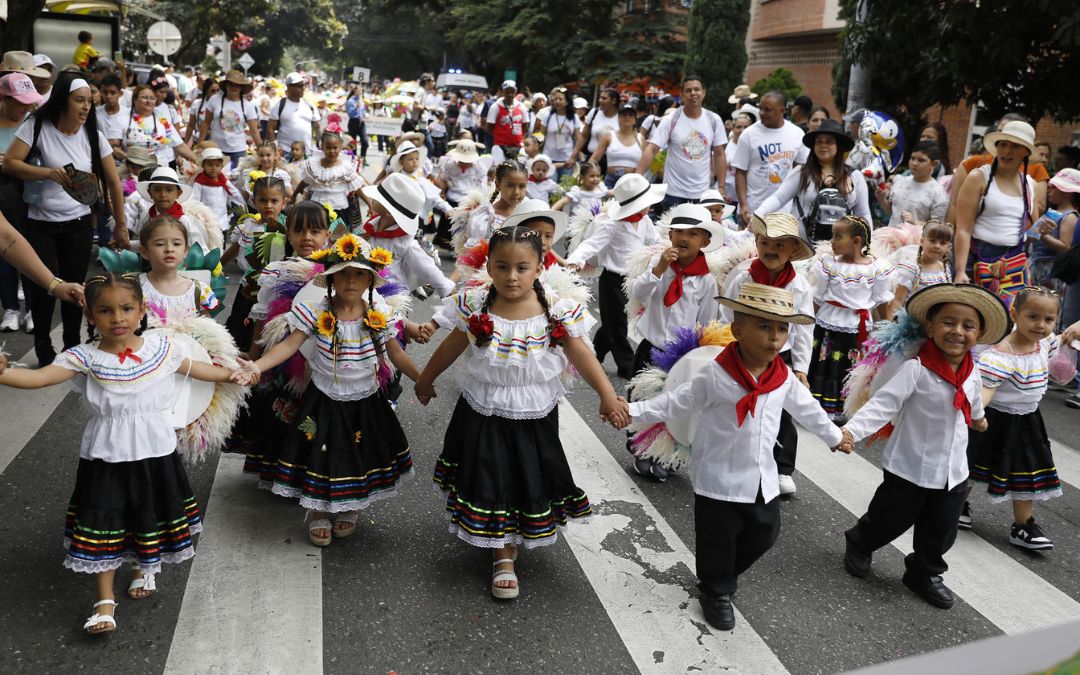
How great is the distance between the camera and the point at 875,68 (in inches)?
636

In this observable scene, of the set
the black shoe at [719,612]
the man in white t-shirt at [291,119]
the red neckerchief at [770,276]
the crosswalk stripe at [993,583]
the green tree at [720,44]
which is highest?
the green tree at [720,44]

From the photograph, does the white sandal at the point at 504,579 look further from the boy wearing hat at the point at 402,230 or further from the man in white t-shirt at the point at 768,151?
the man in white t-shirt at the point at 768,151

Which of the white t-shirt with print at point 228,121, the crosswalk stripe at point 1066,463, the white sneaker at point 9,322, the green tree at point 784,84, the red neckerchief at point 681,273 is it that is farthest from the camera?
the green tree at point 784,84

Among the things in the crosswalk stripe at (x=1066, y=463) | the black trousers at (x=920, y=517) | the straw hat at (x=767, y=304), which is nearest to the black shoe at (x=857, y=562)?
the black trousers at (x=920, y=517)

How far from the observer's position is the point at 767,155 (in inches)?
352

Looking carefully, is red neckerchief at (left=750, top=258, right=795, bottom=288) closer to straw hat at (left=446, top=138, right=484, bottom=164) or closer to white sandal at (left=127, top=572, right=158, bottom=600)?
white sandal at (left=127, top=572, right=158, bottom=600)

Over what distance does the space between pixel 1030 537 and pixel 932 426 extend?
123 centimetres

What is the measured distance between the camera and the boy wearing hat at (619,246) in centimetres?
738

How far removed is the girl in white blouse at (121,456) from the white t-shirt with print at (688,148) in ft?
22.3

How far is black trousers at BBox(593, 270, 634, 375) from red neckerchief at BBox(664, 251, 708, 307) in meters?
1.86

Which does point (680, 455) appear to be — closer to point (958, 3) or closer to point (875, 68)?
point (958, 3)

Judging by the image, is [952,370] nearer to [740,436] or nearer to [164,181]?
[740,436]

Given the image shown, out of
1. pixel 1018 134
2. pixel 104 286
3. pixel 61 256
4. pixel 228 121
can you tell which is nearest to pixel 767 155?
pixel 1018 134

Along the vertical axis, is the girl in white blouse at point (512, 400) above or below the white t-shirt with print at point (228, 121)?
below
